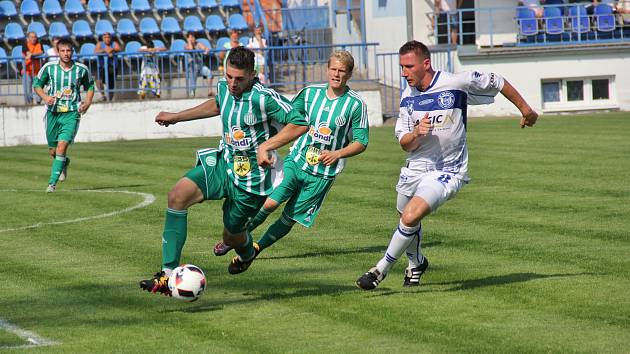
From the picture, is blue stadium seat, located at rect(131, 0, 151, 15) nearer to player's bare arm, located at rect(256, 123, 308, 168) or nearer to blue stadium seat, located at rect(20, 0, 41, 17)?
blue stadium seat, located at rect(20, 0, 41, 17)

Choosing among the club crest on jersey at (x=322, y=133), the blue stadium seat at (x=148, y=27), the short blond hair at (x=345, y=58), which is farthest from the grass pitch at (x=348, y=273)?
the blue stadium seat at (x=148, y=27)

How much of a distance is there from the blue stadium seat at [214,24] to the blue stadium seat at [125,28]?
212 cm

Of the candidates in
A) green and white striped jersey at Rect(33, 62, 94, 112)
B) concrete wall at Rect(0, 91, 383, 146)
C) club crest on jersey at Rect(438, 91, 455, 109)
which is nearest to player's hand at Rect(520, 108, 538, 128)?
club crest on jersey at Rect(438, 91, 455, 109)

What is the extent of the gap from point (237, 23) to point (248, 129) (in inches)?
995

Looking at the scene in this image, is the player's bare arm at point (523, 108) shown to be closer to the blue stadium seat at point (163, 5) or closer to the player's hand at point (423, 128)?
the player's hand at point (423, 128)

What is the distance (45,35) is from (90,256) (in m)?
22.7

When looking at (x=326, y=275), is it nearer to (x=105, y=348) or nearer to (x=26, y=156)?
(x=105, y=348)

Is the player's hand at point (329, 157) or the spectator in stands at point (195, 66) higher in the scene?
the spectator in stands at point (195, 66)

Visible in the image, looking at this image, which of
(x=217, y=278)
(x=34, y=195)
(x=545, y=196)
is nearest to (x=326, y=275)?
(x=217, y=278)

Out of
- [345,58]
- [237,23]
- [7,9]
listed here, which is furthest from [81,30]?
[345,58]

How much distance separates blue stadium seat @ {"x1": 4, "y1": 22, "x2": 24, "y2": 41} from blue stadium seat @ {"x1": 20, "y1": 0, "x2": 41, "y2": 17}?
446mm

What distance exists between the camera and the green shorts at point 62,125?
1692cm

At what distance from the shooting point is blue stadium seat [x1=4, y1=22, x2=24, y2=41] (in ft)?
105

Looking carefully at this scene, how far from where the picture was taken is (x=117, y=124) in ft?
92.9
